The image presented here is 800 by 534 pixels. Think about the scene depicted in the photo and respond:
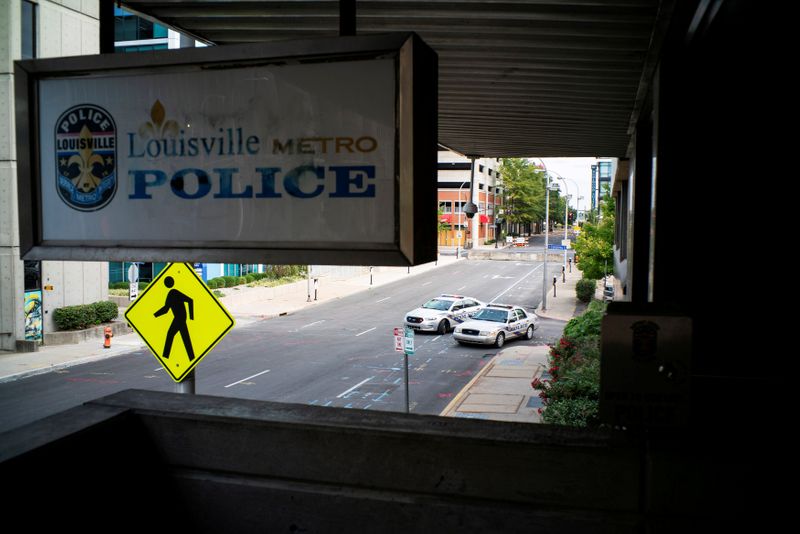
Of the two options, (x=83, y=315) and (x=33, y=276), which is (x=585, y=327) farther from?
(x=83, y=315)

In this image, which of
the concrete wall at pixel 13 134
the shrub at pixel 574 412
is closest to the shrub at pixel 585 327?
the shrub at pixel 574 412

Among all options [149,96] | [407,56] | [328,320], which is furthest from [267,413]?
[328,320]

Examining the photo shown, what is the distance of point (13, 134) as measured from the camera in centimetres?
2519

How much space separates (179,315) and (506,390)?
46.1ft

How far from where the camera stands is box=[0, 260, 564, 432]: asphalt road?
765 inches

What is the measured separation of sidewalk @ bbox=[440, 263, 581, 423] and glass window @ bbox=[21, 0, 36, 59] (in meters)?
18.3

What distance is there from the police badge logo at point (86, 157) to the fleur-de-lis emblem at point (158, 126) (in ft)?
0.58

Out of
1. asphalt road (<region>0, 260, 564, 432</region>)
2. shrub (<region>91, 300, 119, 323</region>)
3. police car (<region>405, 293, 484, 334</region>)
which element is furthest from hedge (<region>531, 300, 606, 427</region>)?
shrub (<region>91, 300, 119, 323</region>)

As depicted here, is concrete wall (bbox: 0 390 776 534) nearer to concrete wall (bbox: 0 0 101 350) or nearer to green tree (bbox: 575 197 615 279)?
concrete wall (bbox: 0 0 101 350)

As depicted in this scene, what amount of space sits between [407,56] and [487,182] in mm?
94089

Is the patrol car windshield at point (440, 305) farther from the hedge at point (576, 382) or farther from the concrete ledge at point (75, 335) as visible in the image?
the hedge at point (576, 382)

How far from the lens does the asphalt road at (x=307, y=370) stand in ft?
63.8

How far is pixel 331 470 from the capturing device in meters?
3.72

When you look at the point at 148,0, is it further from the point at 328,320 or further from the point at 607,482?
the point at 328,320
